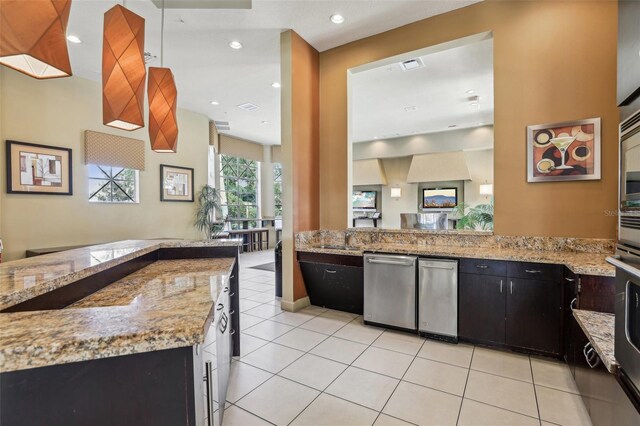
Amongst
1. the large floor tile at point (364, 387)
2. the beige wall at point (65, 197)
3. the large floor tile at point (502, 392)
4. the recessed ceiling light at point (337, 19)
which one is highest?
the recessed ceiling light at point (337, 19)

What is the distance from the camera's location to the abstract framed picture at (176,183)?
6.20m

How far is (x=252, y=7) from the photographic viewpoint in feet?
10.9

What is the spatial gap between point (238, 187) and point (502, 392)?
8.53 meters

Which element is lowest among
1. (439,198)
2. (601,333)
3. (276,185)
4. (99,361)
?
(601,333)

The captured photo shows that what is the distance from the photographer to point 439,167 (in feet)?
28.4

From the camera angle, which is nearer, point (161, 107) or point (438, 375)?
point (438, 375)

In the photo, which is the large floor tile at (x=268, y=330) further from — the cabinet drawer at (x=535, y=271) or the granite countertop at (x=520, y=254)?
the cabinet drawer at (x=535, y=271)

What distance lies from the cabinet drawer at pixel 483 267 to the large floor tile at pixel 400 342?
0.85 metres

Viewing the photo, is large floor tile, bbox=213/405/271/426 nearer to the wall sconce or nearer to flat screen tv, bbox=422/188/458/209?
the wall sconce

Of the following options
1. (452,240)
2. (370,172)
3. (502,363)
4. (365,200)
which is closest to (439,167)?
(370,172)

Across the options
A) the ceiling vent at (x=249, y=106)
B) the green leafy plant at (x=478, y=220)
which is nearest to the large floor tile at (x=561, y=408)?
the green leafy plant at (x=478, y=220)

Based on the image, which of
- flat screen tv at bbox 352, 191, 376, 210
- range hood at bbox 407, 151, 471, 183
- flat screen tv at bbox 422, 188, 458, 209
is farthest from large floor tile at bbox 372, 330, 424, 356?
flat screen tv at bbox 352, 191, 376, 210

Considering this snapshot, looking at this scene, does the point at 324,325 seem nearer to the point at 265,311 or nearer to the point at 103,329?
the point at 265,311

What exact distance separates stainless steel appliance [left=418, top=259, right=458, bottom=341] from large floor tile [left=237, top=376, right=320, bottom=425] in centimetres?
143
